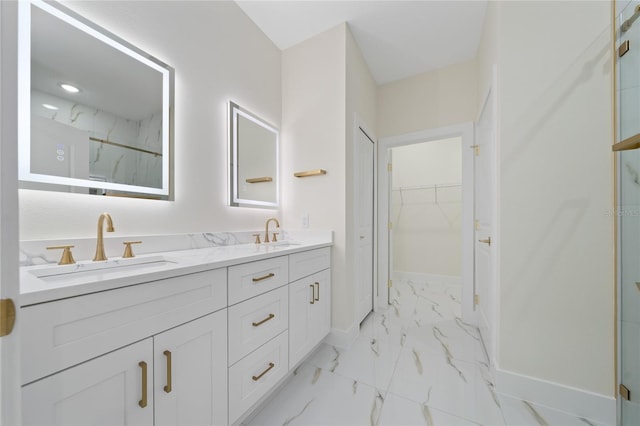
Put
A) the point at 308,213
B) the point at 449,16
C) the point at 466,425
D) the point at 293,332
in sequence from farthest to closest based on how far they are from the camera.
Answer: the point at 308,213 < the point at 449,16 < the point at 293,332 < the point at 466,425

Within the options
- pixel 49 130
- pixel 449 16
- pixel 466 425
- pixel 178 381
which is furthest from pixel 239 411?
pixel 449 16

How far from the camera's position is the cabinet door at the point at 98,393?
0.60m

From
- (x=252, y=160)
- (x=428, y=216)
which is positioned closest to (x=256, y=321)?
(x=252, y=160)

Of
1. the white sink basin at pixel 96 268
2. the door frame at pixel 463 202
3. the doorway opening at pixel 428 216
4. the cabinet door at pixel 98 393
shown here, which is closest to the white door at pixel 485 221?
the door frame at pixel 463 202

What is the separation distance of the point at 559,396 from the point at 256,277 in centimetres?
188

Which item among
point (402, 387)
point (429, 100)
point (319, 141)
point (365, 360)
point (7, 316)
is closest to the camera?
point (7, 316)

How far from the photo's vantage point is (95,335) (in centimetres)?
69

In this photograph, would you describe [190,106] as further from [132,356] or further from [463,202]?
[463,202]

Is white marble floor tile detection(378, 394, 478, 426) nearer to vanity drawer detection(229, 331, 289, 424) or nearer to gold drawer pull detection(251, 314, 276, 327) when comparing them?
vanity drawer detection(229, 331, 289, 424)

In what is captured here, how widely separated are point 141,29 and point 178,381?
1.80 m

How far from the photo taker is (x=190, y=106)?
1.56m

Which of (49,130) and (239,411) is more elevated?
(49,130)

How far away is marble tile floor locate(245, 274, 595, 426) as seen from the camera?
130 centimetres

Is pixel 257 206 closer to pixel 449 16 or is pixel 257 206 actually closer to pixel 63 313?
pixel 63 313
